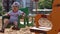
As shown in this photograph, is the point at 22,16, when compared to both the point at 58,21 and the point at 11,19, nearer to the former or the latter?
the point at 11,19

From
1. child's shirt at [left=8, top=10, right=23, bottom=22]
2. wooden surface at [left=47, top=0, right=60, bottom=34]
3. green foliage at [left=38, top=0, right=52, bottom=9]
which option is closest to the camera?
wooden surface at [left=47, top=0, right=60, bottom=34]

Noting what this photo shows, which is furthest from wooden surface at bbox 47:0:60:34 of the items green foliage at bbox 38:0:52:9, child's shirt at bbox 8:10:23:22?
green foliage at bbox 38:0:52:9

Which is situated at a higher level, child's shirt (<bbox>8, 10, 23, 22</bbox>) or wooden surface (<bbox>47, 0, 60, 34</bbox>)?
wooden surface (<bbox>47, 0, 60, 34</bbox>)

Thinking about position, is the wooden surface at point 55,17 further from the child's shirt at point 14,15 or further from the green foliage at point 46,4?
the green foliage at point 46,4

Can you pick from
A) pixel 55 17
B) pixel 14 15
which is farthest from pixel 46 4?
pixel 55 17

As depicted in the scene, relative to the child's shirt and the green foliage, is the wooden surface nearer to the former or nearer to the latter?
the child's shirt

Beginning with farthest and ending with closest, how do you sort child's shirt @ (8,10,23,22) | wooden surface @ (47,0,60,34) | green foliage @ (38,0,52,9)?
green foliage @ (38,0,52,9) < child's shirt @ (8,10,23,22) < wooden surface @ (47,0,60,34)

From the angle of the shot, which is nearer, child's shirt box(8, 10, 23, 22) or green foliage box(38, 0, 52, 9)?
child's shirt box(8, 10, 23, 22)

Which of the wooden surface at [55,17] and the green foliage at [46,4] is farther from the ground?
the wooden surface at [55,17]

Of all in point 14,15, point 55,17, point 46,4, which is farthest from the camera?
point 46,4

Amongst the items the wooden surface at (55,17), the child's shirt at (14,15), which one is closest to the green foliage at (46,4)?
the child's shirt at (14,15)

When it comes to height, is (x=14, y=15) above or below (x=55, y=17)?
below

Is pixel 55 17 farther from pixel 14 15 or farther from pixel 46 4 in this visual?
pixel 46 4

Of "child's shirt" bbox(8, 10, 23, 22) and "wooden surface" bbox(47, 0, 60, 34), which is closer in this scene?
"wooden surface" bbox(47, 0, 60, 34)
